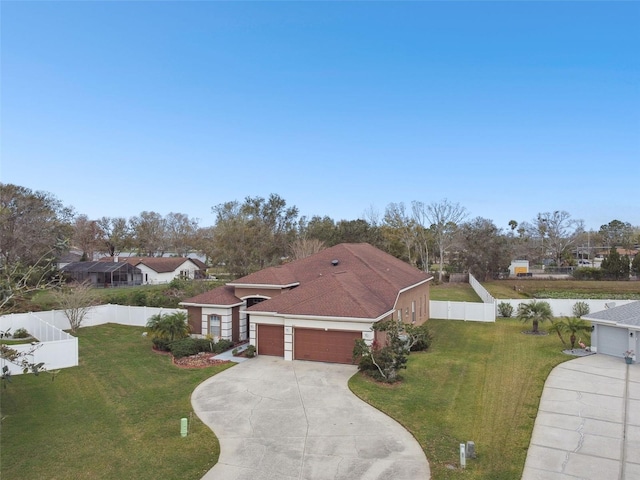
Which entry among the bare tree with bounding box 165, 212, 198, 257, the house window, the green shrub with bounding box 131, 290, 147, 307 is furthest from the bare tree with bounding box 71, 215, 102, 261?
the house window

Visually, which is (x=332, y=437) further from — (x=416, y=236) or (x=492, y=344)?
(x=416, y=236)

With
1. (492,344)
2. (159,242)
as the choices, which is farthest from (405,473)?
(159,242)

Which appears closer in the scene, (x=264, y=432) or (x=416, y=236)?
(x=264, y=432)

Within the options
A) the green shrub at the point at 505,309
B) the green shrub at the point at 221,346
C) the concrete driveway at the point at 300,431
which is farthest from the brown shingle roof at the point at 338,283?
the green shrub at the point at 505,309

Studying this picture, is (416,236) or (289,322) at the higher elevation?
(416,236)

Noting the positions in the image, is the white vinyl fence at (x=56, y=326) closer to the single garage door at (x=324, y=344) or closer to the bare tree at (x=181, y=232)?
the single garage door at (x=324, y=344)

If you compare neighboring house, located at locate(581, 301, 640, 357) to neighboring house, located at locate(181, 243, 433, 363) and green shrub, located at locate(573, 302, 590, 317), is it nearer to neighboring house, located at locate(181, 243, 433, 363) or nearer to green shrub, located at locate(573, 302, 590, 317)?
green shrub, located at locate(573, 302, 590, 317)

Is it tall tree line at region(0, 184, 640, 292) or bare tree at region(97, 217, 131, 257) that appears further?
bare tree at region(97, 217, 131, 257)
